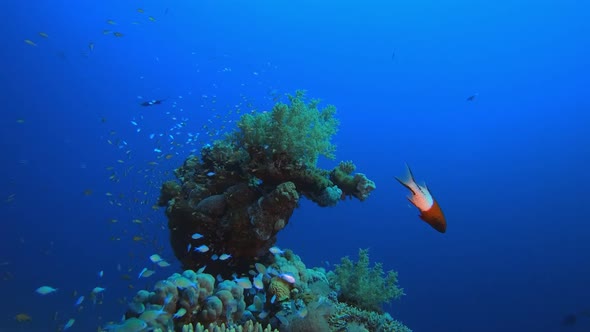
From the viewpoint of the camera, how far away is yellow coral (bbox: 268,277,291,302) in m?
5.79

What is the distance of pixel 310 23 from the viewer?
219ft

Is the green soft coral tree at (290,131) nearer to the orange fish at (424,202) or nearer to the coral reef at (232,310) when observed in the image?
the coral reef at (232,310)

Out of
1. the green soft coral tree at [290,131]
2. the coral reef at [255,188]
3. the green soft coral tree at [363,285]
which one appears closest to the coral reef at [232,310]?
the coral reef at [255,188]

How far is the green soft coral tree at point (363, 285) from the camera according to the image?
24.9 ft

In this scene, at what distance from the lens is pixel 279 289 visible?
584cm

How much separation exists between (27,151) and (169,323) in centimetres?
6432

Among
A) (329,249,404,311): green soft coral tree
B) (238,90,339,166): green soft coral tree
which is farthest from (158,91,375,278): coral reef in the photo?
(329,249,404,311): green soft coral tree

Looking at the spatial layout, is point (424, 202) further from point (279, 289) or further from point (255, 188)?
point (255, 188)

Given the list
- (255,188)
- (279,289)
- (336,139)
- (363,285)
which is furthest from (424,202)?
(336,139)

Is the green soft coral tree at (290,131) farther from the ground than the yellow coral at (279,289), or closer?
farther from the ground

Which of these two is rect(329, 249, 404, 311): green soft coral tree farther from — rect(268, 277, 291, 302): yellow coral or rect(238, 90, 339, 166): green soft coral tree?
rect(238, 90, 339, 166): green soft coral tree

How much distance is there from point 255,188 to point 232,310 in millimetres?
2524

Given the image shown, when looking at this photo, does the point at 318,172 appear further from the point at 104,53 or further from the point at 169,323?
the point at 104,53

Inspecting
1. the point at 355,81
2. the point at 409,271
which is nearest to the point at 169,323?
the point at 409,271
